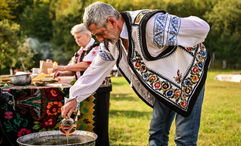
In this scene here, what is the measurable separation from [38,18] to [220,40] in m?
14.2

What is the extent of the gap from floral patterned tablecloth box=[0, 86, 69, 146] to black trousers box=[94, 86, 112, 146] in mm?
360

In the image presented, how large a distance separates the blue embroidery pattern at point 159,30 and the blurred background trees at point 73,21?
1407 cm

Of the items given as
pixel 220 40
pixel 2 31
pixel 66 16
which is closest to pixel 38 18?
pixel 66 16

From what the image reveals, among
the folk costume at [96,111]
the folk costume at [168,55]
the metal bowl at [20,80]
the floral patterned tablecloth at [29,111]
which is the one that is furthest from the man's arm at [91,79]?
the metal bowl at [20,80]

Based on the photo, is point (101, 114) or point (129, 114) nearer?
point (101, 114)

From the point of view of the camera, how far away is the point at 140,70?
83.2 inches

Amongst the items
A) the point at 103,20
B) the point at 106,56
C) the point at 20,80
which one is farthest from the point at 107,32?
the point at 20,80

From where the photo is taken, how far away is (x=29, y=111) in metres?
3.27

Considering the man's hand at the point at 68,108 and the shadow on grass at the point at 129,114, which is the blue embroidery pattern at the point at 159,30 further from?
the shadow on grass at the point at 129,114

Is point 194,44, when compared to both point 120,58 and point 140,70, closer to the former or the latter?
point 140,70

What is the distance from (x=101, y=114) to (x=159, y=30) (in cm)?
175

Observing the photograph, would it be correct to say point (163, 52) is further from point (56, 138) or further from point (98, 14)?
point (56, 138)

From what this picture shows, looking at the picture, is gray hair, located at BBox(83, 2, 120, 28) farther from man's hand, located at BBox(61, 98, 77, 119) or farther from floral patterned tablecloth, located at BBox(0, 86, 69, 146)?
floral patterned tablecloth, located at BBox(0, 86, 69, 146)

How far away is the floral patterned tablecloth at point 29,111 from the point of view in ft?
10.6
